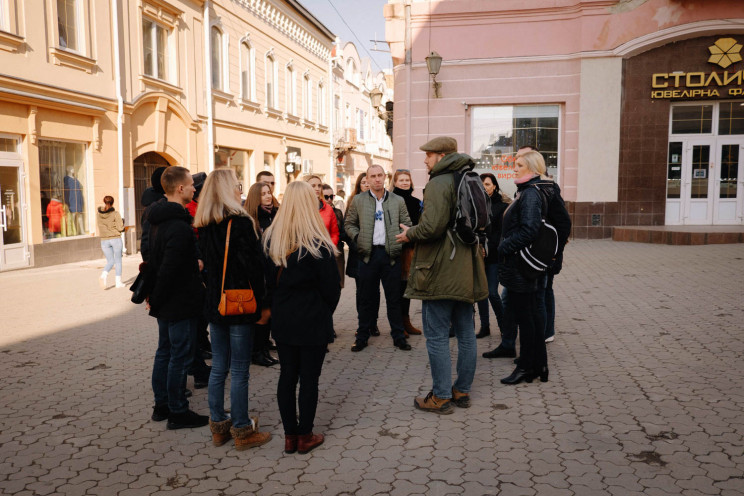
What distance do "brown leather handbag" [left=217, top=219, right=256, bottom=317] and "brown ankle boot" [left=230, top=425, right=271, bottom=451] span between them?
76 cm

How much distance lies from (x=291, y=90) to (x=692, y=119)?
1693cm

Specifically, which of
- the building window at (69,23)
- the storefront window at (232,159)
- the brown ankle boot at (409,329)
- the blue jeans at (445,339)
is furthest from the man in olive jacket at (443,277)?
the storefront window at (232,159)

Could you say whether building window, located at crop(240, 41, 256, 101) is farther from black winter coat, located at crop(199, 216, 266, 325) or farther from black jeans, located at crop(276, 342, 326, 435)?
black jeans, located at crop(276, 342, 326, 435)

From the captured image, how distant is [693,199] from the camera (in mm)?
15805

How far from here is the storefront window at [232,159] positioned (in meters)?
20.4

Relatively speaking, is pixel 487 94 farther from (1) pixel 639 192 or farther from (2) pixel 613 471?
(2) pixel 613 471

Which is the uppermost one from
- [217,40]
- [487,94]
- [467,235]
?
[217,40]

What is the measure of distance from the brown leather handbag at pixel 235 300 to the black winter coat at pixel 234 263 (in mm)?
24

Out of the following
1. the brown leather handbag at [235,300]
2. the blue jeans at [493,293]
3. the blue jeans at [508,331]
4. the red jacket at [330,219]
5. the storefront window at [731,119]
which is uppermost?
the storefront window at [731,119]

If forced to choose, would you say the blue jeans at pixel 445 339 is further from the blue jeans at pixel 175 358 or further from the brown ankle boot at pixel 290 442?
the blue jeans at pixel 175 358

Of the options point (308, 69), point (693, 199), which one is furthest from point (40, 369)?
point (308, 69)

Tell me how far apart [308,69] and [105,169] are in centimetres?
1576

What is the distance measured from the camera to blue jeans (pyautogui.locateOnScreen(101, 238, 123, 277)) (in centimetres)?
1037

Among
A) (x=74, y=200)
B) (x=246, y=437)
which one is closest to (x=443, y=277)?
(x=246, y=437)
